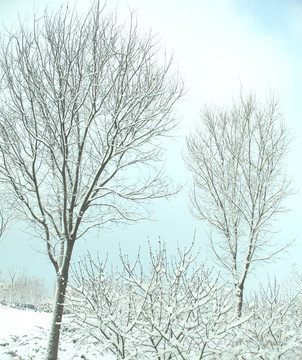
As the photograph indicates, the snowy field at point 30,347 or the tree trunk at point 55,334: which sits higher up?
the tree trunk at point 55,334

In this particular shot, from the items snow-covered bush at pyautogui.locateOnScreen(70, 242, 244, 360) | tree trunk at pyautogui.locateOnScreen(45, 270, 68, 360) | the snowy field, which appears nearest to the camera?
snow-covered bush at pyautogui.locateOnScreen(70, 242, 244, 360)

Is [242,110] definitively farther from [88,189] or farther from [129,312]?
[129,312]

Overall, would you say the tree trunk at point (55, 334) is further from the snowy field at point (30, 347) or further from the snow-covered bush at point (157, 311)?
the snow-covered bush at point (157, 311)

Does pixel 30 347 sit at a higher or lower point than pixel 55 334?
lower

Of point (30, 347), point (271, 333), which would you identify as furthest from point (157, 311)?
point (30, 347)

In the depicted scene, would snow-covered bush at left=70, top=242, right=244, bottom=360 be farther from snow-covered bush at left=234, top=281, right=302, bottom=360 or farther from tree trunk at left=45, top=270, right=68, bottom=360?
tree trunk at left=45, top=270, right=68, bottom=360

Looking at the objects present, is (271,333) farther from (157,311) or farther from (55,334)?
(55,334)

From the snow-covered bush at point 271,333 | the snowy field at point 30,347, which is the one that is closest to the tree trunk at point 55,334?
the snowy field at point 30,347

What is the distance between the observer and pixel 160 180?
24.9 ft

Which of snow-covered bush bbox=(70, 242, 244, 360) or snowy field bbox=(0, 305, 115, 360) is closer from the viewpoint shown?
snow-covered bush bbox=(70, 242, 244, 360)

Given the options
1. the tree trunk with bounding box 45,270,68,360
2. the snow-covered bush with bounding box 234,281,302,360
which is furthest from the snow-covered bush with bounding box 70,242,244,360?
the tree trunk with bounding box 45,270,68,360

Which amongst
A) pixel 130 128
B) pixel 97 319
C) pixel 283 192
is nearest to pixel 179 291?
pixel 97 319

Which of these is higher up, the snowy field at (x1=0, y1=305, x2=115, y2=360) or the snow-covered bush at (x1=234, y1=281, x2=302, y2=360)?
the snow-covered bush at (x1=234, y1=281, x2=302, y2=360)

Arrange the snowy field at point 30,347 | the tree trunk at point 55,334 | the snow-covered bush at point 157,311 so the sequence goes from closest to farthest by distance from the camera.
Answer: the snow-covered bush at point 157,311
the tree trunk at point 55,334
the snowy field at point 30,347
